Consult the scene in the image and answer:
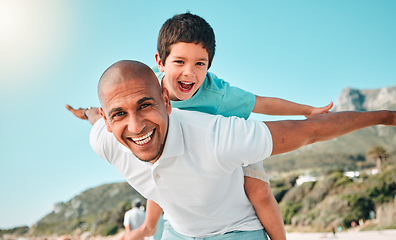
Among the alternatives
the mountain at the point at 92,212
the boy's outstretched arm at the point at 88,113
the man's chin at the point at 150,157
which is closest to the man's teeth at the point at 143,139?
the man's chin at the point at 150,157

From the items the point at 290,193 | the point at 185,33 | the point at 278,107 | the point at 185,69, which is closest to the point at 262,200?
the point at 278,107

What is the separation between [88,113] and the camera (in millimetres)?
3434

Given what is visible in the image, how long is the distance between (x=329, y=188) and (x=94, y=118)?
22.9 m

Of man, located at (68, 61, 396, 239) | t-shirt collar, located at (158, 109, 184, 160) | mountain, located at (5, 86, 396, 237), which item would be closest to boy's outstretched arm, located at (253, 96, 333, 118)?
man, located at (68, 61, 396, 239)

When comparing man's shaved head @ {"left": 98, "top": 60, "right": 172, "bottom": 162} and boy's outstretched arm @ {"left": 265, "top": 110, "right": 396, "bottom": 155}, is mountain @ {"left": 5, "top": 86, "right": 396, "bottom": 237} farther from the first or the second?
man's shaved head @ {"left": 98, "top": 60, "right": 172, "bottom": 162}

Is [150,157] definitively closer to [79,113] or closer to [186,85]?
[186,85]

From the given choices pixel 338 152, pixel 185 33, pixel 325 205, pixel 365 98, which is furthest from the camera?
pixel 365 98

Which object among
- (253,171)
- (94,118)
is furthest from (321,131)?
(94,118)

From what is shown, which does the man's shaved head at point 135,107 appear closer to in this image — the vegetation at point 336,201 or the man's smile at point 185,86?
the man's smile at point 185,86

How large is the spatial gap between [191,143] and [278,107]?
4.87 feet

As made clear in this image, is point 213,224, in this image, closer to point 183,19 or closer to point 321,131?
point 321,131

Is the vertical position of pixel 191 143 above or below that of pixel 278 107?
below

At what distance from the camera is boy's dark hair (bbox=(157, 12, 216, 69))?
3.21m

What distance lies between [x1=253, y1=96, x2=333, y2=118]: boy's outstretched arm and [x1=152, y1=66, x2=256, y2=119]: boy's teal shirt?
15cm
